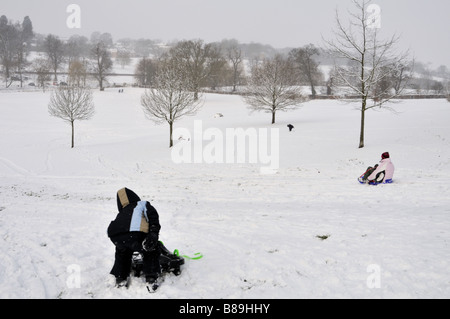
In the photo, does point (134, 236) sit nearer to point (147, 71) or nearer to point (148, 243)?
point (148, 243)

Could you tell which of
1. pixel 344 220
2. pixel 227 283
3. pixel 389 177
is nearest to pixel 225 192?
pixel 344 220

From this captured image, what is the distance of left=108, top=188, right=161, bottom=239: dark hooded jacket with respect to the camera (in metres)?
5.22

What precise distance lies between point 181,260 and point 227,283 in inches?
38.2

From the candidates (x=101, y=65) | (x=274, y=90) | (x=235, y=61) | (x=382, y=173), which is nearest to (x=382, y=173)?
(x=382, y=173)

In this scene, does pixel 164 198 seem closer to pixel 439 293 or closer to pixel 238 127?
pixel 439 293

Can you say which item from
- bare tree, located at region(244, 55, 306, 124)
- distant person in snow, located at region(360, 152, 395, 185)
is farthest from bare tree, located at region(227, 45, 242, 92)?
distant person in snow, located at region(360, 152, 395, 185)

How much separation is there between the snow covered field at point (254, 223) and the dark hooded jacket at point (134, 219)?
97 cm

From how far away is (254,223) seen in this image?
848cm

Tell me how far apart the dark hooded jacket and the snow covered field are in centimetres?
97

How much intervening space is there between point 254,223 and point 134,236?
402 centimetres

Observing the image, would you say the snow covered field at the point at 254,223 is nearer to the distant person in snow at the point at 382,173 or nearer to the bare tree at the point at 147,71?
the distant person in snow at the point at 382,173

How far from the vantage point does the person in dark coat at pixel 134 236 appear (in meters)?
5.22

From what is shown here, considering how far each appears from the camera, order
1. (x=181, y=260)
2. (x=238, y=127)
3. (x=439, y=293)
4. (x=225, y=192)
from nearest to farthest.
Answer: (x=439, y=293)
(x=181, y=260)
(x=225, y=192)
(x=238, y=127)
